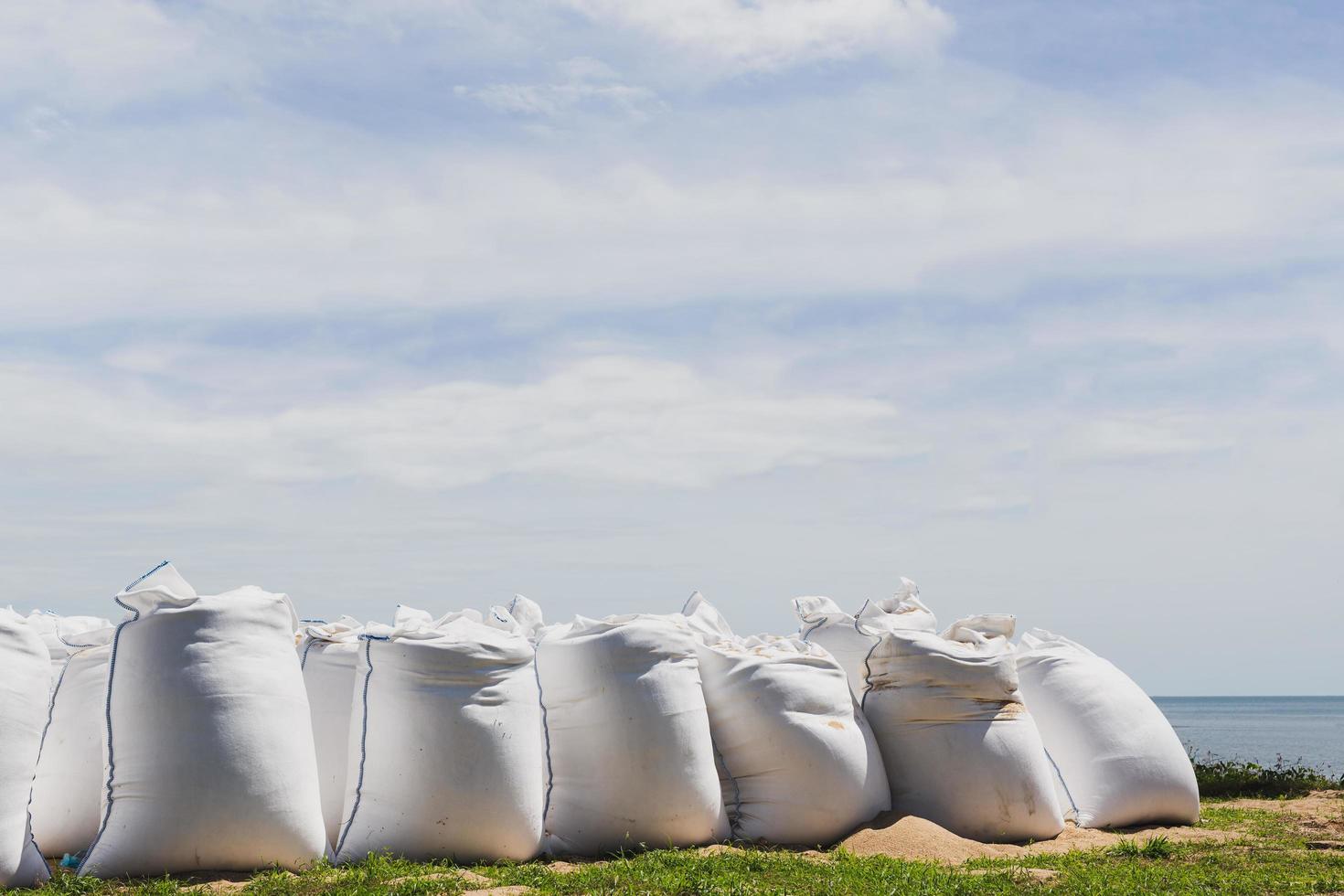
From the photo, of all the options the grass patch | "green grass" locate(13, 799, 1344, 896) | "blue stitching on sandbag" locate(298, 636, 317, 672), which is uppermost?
"blue stitching on sandbag" locate(298, 636, 317, 672)

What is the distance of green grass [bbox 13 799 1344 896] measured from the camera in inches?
153

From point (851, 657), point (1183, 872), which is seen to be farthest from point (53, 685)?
point (1183, 872)

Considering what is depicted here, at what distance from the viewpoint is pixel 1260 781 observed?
813cm

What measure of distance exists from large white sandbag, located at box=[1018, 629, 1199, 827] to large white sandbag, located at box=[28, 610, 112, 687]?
179 inches

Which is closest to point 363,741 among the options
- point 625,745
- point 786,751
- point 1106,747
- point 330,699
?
point 330,699

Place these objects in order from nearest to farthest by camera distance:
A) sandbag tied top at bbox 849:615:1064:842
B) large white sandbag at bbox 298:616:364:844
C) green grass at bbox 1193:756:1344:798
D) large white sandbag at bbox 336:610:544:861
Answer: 1. large white sandbag at bbox 336:610:544:861
2. large white sandbag at bbox 298:616:364:844
3. sandbag tied top at bbox 849:615:1064:842
4. green grass at bbox 1193:756:1344:798

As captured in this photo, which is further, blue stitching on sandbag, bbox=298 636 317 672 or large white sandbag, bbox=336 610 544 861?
blue stitching on sandbag, bbox=298 636 317 672

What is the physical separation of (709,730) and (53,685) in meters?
2.73

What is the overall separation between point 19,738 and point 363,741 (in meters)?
1.15

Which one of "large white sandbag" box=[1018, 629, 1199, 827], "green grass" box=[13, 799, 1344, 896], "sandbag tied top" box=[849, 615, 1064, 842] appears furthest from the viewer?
"large white sandbag" box=[1018, 629, 1199, 827]

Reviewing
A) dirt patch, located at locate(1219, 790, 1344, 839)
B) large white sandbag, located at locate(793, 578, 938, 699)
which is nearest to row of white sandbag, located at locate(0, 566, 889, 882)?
large white sandbag, located at locate(793, 578, 938, 699)

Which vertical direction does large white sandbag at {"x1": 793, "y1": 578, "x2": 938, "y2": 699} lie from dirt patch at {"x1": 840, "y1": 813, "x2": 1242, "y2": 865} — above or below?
above

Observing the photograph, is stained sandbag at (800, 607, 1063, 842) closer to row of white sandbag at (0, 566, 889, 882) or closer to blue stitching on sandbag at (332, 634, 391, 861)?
row of white sandbag at (0, 566, 889, 882)

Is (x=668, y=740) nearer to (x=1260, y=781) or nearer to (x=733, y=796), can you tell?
(x=733, y=796)
